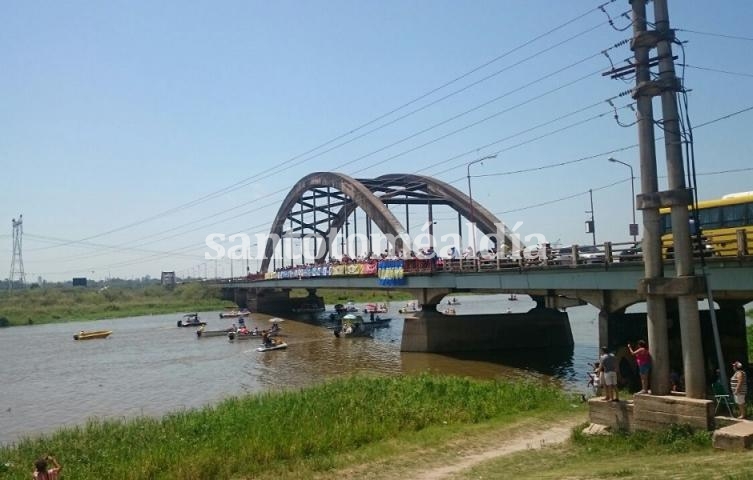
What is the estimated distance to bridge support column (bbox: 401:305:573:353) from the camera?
134 feet

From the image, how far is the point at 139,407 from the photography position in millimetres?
27969

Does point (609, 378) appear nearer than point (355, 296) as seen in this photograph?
Yes

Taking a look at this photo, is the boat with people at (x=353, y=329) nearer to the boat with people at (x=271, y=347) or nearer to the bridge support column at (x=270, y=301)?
the boat with people at (x=271, y=347)

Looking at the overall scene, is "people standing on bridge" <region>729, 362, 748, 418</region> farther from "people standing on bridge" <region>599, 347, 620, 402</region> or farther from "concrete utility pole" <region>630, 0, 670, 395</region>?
"people standing on bridge" <region>599, 347, 620, 402</region>

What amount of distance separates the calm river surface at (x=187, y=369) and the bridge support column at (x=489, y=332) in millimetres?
1259

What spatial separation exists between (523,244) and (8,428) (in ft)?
145

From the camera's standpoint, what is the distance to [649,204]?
1481 cm

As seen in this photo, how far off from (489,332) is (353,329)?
19221mm

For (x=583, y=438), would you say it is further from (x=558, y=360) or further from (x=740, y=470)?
(x=558, y=360)

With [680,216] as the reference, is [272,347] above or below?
below

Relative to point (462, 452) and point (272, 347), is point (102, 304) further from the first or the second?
point (462, 452)

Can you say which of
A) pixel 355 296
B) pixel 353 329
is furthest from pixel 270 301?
pixel 353 329

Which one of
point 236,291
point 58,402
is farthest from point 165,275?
point 58,402

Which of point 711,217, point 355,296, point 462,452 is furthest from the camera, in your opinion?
point 355,296
